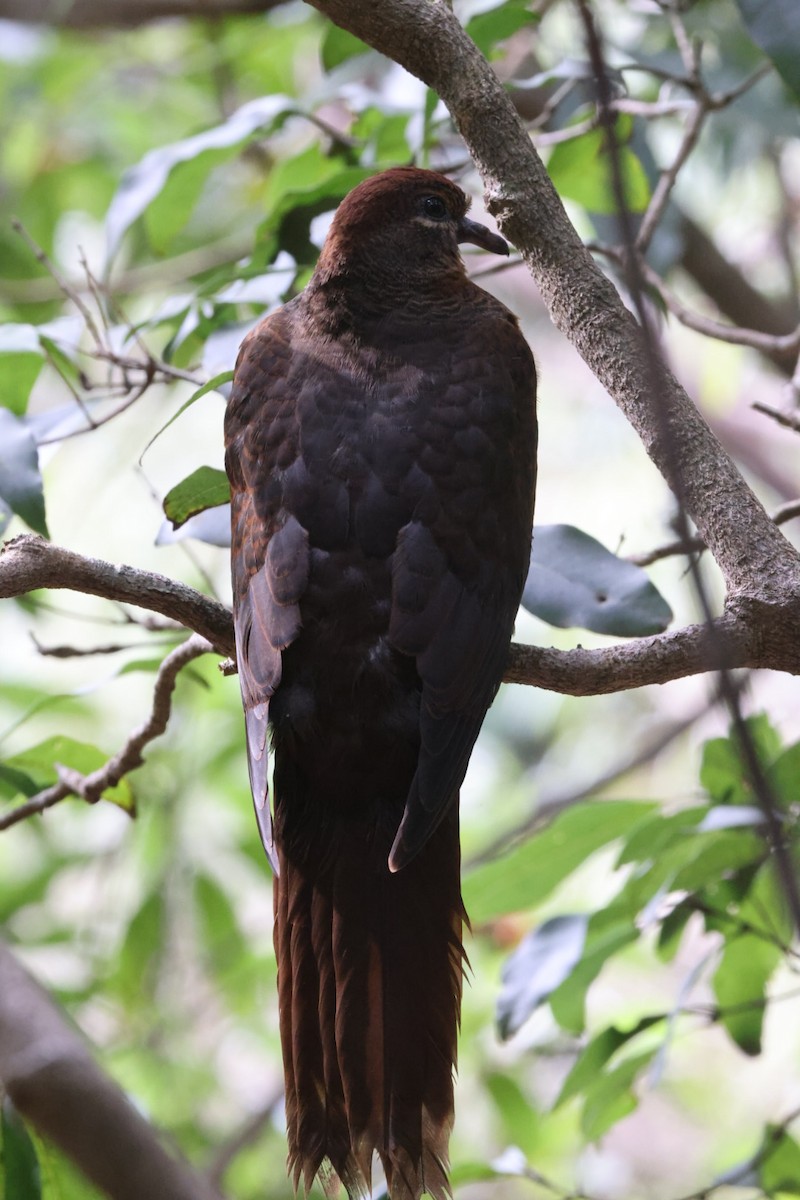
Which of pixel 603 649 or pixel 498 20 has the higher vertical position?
pixel 498 20

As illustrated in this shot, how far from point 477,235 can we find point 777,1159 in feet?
5.96

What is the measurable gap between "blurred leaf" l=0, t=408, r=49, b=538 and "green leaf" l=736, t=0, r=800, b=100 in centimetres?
131

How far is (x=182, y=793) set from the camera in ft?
12.3

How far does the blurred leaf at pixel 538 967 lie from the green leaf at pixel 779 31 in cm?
145

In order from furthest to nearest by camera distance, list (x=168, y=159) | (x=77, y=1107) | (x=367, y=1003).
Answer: (x=168, y=159)
(x=367, y=1003)
(x=77, y=1107)

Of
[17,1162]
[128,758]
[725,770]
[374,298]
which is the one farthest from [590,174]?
[17,1162]

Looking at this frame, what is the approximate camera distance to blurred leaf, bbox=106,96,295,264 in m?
2.78

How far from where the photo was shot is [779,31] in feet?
6.95

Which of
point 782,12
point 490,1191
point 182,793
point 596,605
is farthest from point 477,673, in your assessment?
point 490,1191

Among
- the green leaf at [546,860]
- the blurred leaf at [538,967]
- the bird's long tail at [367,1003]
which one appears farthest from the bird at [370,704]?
the green leaf at [546,860]

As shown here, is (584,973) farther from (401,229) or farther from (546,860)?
(401,229)

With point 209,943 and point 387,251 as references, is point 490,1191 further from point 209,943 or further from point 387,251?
point 387,251

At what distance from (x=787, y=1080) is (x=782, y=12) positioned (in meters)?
4.54

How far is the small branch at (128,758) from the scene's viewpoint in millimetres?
2168
